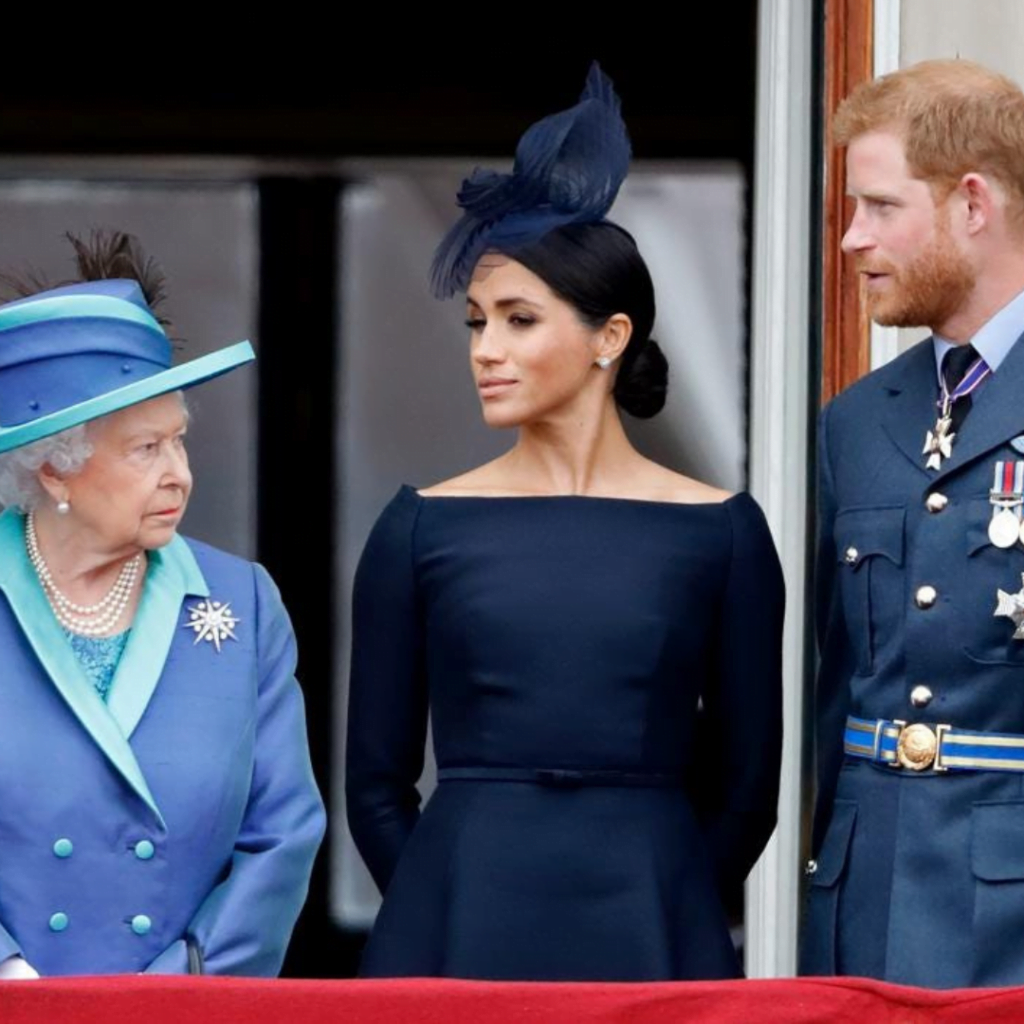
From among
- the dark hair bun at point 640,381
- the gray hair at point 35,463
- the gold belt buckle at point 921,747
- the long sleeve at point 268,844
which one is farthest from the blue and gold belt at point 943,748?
the gray hair at point 35,463

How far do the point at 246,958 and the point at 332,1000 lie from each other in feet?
1.05

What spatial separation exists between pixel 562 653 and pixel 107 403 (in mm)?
643

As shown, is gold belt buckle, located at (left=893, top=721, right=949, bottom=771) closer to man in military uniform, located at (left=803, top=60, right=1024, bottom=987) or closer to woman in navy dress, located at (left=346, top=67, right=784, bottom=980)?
man in military uniform, located at (left=803, top=60, right=1024, bottom=987)

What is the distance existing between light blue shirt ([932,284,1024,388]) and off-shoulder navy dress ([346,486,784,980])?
1.19ft

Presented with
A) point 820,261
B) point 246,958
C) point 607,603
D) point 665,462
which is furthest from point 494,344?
point 665,462

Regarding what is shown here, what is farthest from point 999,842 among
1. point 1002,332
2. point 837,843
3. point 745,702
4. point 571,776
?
point 1002,332

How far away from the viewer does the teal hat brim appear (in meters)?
3.71

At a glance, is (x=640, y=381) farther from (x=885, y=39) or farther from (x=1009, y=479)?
(x=885, y=39)

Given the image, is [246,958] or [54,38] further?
[54,38]

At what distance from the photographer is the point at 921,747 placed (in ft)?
12.6

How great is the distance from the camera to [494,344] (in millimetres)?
3961

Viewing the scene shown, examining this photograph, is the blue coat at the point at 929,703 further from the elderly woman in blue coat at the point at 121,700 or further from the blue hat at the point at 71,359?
the blue hat at the point at 71,359

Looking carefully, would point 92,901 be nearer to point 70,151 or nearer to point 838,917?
point 838,917

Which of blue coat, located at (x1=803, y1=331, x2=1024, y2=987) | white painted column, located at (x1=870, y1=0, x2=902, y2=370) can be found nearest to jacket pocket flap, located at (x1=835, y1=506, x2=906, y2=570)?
Answer: blue coat, located at (x1=803, y1=331, x2=1024, y2=987)
